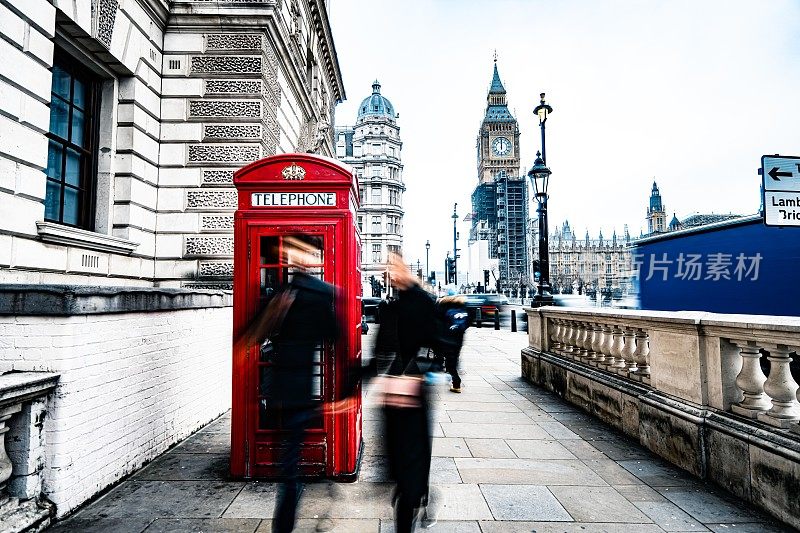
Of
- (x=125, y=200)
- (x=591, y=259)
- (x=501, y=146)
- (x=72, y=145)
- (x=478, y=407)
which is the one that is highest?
(x=501, y=146)

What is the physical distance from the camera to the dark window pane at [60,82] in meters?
6.98

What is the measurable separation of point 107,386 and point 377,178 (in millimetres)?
68698

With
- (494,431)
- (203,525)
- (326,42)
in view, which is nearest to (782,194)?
(494,431)

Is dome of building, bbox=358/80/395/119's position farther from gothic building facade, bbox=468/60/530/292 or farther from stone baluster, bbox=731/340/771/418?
stone baluster, bbox=731/340/771/418

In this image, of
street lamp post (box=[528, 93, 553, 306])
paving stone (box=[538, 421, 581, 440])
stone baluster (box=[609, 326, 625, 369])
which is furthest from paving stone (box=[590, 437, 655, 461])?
street lamp post (box=[528, 93, 553, 306])

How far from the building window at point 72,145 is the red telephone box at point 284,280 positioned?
4.49 metres

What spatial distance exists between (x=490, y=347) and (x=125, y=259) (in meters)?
11.3

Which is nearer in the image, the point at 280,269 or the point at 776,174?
the point at 280,269

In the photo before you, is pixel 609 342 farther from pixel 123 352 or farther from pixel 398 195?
pixel 398 195

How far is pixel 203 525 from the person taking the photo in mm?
3383

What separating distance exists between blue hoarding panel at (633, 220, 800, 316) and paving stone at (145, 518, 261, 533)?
26.6 feet

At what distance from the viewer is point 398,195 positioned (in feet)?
244

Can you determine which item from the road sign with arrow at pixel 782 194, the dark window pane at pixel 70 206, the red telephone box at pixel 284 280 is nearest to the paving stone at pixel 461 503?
the red telephone box at pixel 284 280

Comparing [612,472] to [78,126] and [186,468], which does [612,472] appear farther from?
[78,126]
